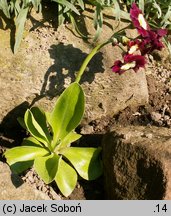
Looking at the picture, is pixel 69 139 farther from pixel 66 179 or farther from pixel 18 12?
pixel 18 12

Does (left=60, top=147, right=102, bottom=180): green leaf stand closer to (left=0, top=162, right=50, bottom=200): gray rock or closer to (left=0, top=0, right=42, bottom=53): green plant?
(left=0, top=162, right=50, bottom=200): gray rock

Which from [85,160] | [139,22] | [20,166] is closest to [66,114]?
[85,160]

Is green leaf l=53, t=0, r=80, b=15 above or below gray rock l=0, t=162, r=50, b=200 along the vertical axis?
above

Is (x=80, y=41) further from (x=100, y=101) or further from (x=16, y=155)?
(x=16, y=155)

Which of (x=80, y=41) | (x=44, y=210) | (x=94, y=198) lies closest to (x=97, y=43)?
(x=80, y=41)

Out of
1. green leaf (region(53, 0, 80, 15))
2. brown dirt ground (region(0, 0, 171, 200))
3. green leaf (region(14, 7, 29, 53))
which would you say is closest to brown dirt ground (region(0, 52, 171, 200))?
brown dirt ground (region(0, 0, 171, 200))

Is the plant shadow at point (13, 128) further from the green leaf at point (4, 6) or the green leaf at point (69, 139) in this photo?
the green leaf at point (4, 6)

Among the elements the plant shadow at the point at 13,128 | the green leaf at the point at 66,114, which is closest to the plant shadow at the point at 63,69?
the plant shadow at the point at 13,128
